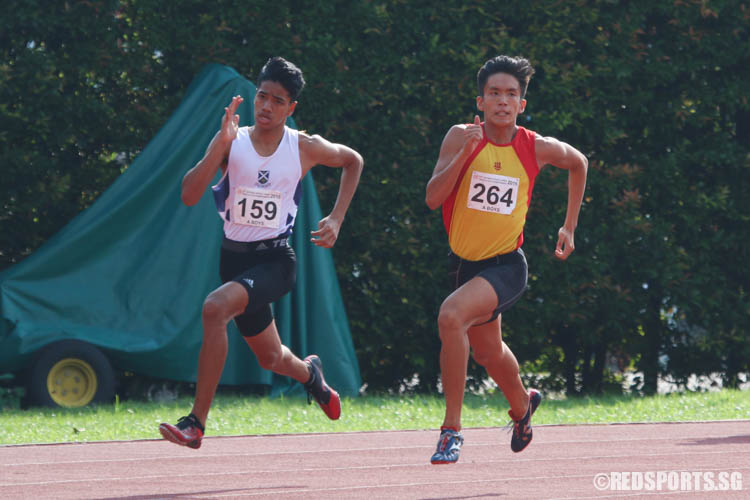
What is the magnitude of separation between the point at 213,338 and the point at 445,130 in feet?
19.2

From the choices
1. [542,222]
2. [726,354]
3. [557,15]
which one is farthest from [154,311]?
[726,354]

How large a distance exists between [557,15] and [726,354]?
3.73m

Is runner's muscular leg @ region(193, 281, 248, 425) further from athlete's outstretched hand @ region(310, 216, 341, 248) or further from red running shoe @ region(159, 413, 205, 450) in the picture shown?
athlete's outstretched hand @ region(310, 216, 341, 248)

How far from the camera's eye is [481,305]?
234 inches

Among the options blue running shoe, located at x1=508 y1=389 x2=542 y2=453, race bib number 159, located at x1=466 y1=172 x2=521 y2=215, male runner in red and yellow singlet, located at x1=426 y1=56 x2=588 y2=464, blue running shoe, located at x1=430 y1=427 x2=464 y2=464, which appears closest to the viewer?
blue running shoe, located at x1=430 y1=427 x2=464 y2=464

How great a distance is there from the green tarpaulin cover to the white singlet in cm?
388

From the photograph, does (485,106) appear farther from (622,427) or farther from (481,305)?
(622,427)

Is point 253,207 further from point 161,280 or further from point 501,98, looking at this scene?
point 161,280

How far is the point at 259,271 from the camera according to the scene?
20.6 ft

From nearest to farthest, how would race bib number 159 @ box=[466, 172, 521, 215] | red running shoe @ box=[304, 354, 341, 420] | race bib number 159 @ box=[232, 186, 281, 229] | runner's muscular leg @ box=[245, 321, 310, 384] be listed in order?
race bib number 159 @ box=[466, 172, 521, 215], race bib number 159 @ box=[232, 186, 281, 229], runner's muscular leg @ box=[245, 321, 310, 384], red running shoe @ box=[304, 354, 341, 420]

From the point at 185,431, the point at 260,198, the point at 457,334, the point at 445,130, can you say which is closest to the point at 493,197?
the point at 457,334

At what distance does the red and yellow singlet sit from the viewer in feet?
20.4

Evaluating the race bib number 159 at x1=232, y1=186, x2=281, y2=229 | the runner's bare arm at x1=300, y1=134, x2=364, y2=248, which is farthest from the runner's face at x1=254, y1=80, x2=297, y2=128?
the race bib number 159 at x1=232, y1=186, x2=281, y2=229

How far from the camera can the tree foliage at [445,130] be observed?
10828 millimetres
